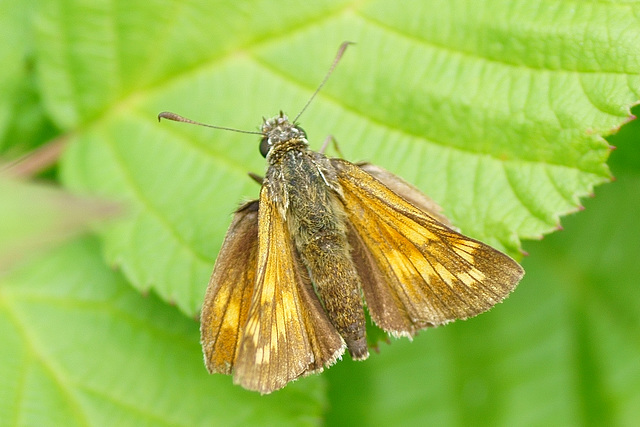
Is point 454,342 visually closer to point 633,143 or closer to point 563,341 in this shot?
point 563,341

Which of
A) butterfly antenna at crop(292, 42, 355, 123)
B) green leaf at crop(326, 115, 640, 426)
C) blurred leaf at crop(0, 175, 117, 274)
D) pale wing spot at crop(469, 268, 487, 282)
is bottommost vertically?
green leaf at crop(326, 115, 640, 426)

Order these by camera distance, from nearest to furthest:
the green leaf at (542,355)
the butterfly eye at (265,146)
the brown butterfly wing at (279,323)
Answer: the brown butterfly wing at (279,323)
the butterfly eye at (265,146)
the green leaf at (542,355)

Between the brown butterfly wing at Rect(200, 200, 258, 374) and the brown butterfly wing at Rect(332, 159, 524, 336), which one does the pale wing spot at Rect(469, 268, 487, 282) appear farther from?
the brown butterfly wing at Rect(200, 200, 258, 374)

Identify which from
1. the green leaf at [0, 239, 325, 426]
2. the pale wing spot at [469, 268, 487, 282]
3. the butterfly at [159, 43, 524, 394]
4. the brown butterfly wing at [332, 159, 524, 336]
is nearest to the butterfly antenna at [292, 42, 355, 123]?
the butterfly at [159, 43, 524, 394]

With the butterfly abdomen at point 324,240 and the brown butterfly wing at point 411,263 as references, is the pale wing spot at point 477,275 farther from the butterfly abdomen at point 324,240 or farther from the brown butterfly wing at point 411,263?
the butterfly abdomen at point 324,240

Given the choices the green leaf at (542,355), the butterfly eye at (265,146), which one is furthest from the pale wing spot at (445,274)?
the green leaf at (542,355)

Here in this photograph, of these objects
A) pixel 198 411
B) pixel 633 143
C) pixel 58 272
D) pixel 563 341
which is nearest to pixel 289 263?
pixel 198 411

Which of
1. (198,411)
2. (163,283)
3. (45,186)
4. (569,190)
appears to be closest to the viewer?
(45,186)
